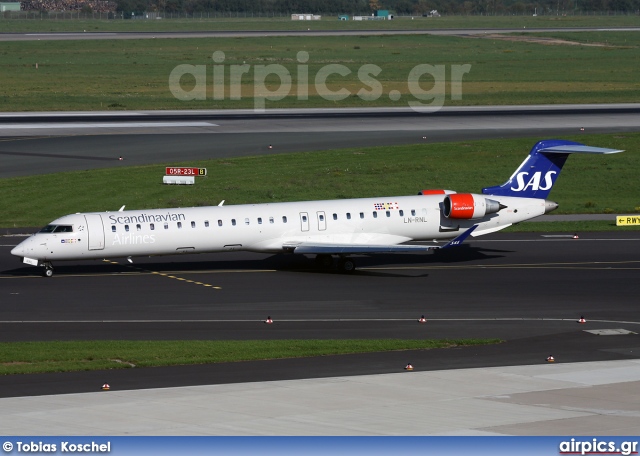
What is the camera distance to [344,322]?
36.4m

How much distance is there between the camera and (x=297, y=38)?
175 metres

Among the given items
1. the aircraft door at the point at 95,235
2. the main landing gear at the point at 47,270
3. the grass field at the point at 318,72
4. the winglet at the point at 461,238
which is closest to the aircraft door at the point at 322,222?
the winglet at the point at 461,238

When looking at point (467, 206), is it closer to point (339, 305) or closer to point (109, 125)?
point (339, 305)

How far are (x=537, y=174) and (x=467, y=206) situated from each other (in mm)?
4721

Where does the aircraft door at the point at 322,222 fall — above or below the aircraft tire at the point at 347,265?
above

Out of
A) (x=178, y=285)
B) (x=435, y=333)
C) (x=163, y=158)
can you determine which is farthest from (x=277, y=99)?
(x=435, y=333)

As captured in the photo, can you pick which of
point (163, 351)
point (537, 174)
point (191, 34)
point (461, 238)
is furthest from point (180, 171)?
point (191, 34)

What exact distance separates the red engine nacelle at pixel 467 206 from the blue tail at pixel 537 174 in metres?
2.16

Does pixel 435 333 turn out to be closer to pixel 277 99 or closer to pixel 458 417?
pixel 458 417

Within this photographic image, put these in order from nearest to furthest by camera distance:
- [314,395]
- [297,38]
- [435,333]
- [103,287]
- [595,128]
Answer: [314,395], [435,333], [103,287], [595,128], [297,38]

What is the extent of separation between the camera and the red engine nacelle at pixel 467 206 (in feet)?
150

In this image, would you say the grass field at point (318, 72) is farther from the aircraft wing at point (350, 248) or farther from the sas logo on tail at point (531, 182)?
the aircraft wing at point (350, 248)

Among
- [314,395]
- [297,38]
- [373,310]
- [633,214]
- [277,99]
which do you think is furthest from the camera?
[297,38]

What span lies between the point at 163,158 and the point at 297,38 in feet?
353
